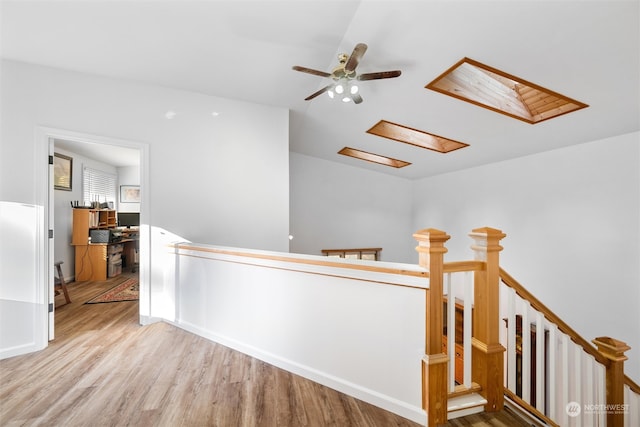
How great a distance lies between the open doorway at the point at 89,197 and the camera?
282cm

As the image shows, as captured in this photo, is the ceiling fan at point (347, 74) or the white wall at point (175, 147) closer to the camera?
the ceiling fan at point (347, 74)

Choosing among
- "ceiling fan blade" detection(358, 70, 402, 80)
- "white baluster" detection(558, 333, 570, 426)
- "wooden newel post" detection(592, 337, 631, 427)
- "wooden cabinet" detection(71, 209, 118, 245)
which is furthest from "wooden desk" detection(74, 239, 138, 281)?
"wooden newel post" detection(592, 337, 631, 427)

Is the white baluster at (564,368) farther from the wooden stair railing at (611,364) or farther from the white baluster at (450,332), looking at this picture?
the white baluster at (450,332)

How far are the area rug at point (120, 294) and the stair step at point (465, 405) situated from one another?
4279 millimetres

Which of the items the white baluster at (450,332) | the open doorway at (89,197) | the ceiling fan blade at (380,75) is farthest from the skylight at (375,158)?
the white baluster at (450,332)

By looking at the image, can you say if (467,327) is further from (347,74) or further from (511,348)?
(347,74)

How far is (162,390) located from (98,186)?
18.9 ft

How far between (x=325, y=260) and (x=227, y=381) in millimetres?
1228

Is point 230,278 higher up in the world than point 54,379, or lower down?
higher up

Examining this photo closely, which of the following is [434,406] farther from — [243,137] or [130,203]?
[130,203]

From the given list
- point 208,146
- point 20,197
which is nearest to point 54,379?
point 20,197

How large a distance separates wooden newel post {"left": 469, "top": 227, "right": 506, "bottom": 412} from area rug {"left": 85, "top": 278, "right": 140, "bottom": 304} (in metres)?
4.46

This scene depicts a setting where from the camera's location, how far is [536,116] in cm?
338

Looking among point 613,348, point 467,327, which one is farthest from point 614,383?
point 467,327
